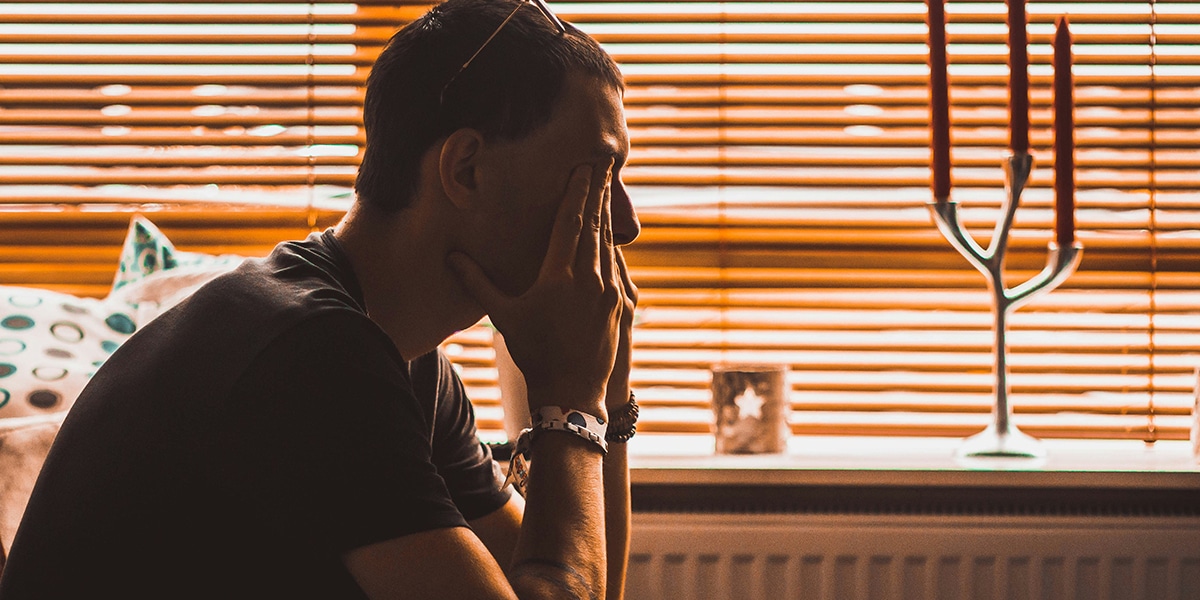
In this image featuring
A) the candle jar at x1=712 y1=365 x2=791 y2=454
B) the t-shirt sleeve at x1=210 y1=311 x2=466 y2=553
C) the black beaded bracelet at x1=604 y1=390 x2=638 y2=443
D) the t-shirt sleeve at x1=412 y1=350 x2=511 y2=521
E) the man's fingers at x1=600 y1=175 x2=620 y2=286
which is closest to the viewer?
the t-shirt sleeve at x1=210 y1=311 x2=466 y2=553

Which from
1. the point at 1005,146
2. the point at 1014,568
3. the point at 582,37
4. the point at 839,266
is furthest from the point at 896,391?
the point at 582,37

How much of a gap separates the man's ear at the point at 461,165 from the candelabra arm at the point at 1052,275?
0.96m

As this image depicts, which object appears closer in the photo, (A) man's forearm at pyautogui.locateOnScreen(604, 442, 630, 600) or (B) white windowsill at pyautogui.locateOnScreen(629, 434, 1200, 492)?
(A) man's forearm at pyautogui.locateOnScreen(604, 442, 630, 600)

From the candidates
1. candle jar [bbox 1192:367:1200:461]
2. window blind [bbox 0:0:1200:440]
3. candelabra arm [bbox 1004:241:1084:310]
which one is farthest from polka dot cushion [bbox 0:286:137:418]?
candle jar [bbox 1192:367:1200:461]

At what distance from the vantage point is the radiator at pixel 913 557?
4.91 ft

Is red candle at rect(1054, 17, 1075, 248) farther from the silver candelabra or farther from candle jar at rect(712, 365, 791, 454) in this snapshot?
candle jar at rect(712, 365, 791, 454)

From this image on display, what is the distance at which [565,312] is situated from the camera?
0.92m

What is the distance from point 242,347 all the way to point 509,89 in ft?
1.01

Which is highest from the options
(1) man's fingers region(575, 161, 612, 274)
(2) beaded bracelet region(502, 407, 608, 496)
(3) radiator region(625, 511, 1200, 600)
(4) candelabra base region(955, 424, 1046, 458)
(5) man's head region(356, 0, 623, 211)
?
(5) man's head region(356, 0, 623, 211)

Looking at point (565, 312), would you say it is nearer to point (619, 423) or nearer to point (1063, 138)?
point (619, 423)

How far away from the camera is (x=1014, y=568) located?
151 centimetres

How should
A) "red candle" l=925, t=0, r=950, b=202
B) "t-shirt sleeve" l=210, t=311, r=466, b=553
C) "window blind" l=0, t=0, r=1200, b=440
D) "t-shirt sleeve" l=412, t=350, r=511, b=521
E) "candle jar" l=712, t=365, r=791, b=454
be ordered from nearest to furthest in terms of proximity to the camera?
"t-shirt sleeve" l=210, t=311, r=466, b=553, "t-shirt sleeve" l=412, t=350, r=511, b=521, "red candle" l=925, t=0, r=950, b=202, "candle jar" l=712, t=365, r=791, b=454, "window blind" l=0, t=0, r=1200, b=440

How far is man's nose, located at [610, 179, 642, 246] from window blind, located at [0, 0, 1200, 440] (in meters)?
0.66

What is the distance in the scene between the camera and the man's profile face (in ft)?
2.90
